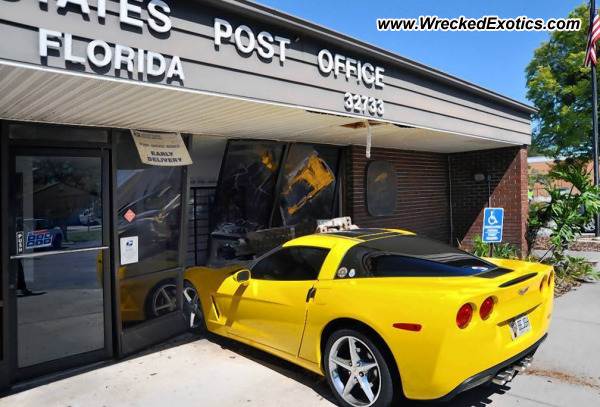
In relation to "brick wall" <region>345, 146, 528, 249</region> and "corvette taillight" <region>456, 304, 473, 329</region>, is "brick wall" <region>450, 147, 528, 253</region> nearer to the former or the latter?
"brick wall" <region>345, 146, 528, 249</region>

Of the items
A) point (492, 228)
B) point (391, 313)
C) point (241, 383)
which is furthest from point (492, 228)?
point (241, 383)

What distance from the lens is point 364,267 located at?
3709mm

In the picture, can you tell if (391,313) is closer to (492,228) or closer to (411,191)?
(492,228)

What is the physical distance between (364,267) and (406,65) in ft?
11.0

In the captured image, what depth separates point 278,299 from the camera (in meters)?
4.18

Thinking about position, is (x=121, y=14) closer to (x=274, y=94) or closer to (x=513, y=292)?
(x=274, y=94)

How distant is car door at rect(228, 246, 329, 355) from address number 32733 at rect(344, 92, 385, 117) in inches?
72.9

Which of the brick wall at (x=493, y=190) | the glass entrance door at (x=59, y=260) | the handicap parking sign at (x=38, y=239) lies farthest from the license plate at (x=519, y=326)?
the brick wall at (x=493, y=190)

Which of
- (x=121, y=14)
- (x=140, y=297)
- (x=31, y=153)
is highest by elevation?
(x=121, y=14)

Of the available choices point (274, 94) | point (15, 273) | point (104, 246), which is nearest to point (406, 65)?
point (274, 94)

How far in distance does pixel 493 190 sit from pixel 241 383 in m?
8.44

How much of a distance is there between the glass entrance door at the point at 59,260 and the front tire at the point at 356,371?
275 cm

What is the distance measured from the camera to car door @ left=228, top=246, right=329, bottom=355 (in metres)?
3.98

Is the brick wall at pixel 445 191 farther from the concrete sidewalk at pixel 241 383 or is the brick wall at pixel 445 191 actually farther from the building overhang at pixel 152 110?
the concrete sidewalk at pixel 241 383
